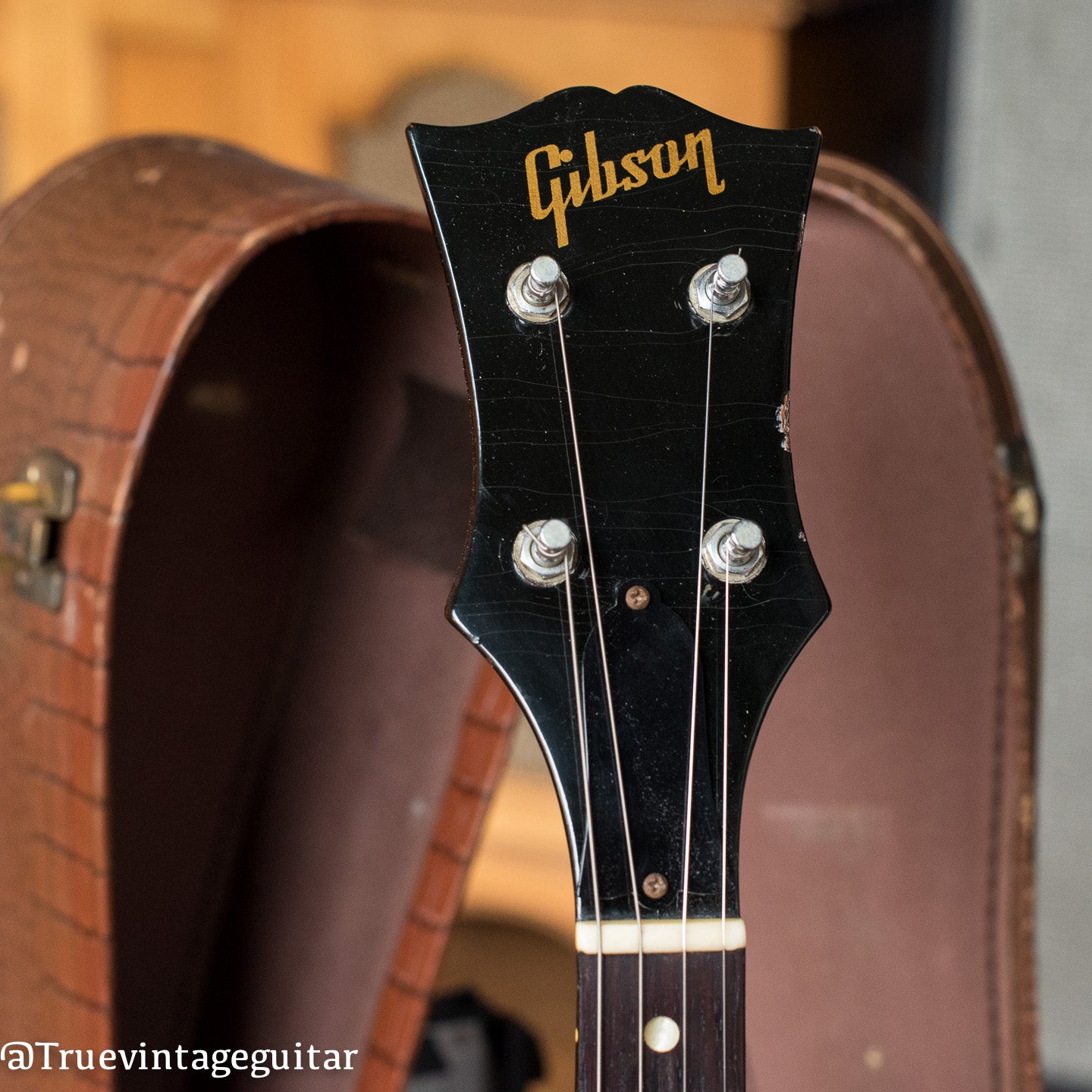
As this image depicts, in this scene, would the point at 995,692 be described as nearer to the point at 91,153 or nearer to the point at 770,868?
the point at 770,868

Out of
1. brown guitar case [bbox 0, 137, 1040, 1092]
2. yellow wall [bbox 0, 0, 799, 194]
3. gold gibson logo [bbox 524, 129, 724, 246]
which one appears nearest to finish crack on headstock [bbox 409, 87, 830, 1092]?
gold gibson logo [bbox 524, 129, 724, 246]

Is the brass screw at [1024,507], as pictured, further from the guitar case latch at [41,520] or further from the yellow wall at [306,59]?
the yellow wall at [306,59]

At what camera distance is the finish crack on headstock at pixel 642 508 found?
0.30 metres

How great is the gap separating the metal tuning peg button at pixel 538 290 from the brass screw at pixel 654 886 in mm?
142

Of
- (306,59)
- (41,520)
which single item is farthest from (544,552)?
(306,59)

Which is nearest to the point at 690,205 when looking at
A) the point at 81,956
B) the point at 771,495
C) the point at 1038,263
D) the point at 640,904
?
the point at 771,495

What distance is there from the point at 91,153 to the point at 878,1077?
0.47 metres

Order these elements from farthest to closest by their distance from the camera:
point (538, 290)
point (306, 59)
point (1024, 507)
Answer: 1. point (306, 59)
2. point (1024, 507)
3. point (538, 290)

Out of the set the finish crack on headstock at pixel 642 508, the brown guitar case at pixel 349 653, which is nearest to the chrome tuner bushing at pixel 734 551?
the finish crack on headstock at pixel 642 508

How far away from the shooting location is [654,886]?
12.1 inches

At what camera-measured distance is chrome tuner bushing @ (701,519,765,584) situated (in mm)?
306

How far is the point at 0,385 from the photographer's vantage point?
419mm

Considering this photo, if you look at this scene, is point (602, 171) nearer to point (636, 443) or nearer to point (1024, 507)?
point (636, 443)

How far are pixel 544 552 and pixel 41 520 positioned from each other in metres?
0.18
